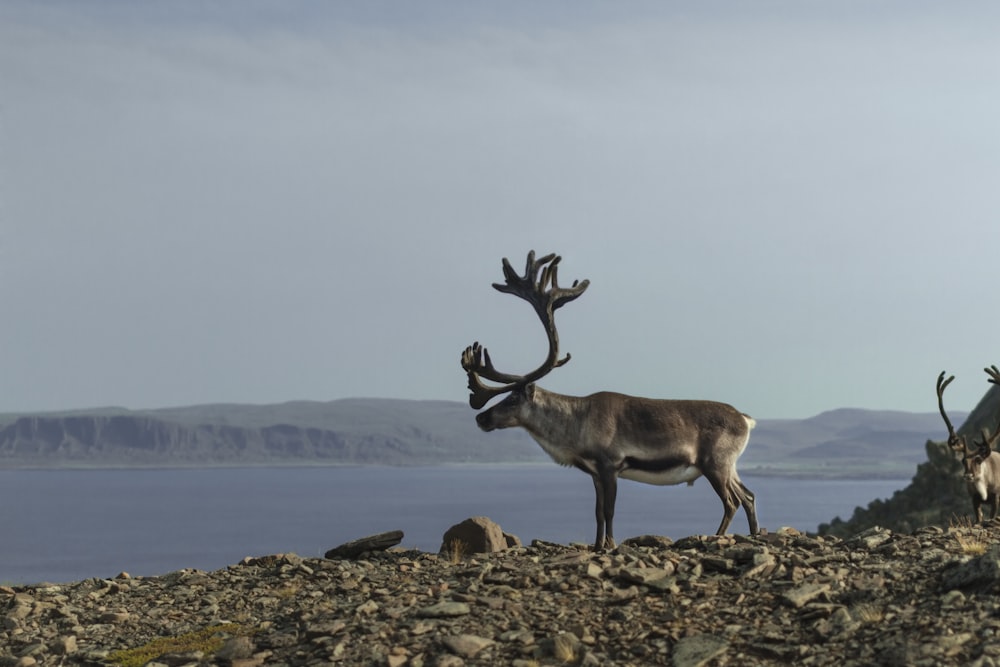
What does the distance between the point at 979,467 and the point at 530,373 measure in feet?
25.0

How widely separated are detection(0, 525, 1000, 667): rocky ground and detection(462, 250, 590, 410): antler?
2.29 m

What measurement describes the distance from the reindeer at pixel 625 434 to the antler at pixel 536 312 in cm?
2

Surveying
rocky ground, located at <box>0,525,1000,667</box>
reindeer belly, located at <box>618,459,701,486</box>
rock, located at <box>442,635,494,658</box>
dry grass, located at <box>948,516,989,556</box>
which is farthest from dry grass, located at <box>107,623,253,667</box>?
dry grass, located at <box>948,516,989,556</box>

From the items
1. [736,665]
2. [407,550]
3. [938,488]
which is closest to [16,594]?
[407,550]

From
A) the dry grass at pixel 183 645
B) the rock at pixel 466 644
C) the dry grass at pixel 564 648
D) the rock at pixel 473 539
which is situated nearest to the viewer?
the dry grass at pixel 564 648

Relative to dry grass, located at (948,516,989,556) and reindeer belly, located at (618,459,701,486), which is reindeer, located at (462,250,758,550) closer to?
reindeer belly, located at (618,459,701,486)

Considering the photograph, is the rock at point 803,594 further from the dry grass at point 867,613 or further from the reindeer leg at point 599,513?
the reindeer leg at point 599,513

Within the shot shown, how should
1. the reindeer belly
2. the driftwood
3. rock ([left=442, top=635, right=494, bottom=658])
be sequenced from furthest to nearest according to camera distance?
the driftwood → the reindeer belly → rock ([left=442, top=635, right=494, bottom=658])

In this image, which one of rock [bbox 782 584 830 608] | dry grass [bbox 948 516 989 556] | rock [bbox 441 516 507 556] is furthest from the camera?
rock [bbox 441 516 507 556]

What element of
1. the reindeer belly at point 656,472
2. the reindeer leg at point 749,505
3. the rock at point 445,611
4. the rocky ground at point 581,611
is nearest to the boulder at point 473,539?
the rocky ground at point 581,611

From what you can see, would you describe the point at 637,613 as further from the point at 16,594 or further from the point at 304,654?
the point at 16,594

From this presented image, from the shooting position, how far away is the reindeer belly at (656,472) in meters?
16.4

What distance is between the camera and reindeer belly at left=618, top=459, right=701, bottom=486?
16.4m

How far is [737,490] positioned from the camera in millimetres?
16531
